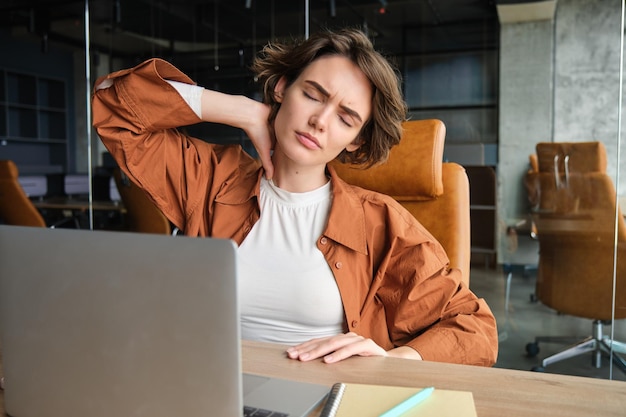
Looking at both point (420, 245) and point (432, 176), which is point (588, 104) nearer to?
point (432, 176)

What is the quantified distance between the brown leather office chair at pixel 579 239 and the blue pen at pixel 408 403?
206 centimetres

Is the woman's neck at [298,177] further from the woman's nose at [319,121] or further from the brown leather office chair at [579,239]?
the brown leather office chair at [579,239]

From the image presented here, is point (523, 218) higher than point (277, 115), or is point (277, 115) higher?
point (277, 115)

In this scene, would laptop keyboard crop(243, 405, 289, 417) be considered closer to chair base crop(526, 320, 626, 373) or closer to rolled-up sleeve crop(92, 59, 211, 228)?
rolled-up sleeve crop(92, 59, 211, 228)

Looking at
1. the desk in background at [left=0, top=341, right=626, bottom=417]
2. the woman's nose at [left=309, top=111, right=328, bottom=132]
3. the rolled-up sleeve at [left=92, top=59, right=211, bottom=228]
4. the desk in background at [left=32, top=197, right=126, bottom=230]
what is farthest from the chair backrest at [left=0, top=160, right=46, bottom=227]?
the desk in background at [left=0, top=341, right=626, bottom=417]

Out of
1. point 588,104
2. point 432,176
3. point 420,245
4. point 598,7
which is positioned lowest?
point 420,245

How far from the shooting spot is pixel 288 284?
117 cm

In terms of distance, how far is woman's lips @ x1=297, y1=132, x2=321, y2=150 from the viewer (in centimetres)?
121

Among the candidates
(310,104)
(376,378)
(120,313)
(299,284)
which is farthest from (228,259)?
(310,104)

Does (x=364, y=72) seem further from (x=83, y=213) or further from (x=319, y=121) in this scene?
(x=83, y=213)

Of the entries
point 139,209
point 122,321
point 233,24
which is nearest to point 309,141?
point 122,321

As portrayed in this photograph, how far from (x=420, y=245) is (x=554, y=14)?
6.48ft

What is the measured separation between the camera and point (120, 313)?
20.4 inches

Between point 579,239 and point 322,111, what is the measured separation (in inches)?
71.2
